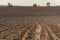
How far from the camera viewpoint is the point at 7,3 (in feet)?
4.19

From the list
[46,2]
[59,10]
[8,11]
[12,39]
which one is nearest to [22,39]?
[12,39]

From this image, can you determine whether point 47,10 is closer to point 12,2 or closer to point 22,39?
point 12,2

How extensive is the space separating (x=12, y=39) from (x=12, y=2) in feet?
3.29

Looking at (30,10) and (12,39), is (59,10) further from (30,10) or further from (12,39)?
(12,39)

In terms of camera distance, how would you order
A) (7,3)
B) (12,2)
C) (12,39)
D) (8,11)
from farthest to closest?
(12,2)
(7,3)
(8,11)
(12,39)

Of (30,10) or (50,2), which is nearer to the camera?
(30,10)

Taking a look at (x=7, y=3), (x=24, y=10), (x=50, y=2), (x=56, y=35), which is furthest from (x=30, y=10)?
(x=56, y=35)

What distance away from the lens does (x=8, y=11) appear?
1.05m

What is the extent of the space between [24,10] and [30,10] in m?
0.04

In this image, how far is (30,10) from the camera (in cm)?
108

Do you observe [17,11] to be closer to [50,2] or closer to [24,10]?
[24,10]

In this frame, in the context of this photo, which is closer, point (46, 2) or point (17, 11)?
point (17, 11)

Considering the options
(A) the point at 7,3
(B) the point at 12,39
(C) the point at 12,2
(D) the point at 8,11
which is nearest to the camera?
(B) the point at 12,39

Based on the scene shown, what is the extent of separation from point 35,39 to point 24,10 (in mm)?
672
